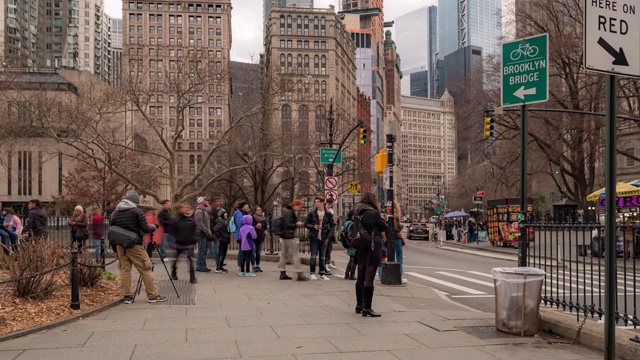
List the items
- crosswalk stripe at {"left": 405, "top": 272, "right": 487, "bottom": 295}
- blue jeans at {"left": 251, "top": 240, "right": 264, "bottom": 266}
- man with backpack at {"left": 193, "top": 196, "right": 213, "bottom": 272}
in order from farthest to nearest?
blue jeans at {"left": 251, "top": 240, "right": 264, "bottom": 266}, man with backpack at {"left": 193, "top": 196, "right": 213, "bottom": 272}, crosswalk stripe at {"left": 405, "top": 272, "right": 487, "bottom": 295}

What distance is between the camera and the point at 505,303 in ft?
23.4

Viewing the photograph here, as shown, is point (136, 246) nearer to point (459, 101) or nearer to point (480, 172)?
point (459, 101)

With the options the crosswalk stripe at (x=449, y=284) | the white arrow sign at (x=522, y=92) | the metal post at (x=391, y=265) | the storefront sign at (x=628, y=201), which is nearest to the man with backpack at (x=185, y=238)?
the metal post at (x=391, y=265)

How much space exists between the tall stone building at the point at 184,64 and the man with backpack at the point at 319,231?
14.0 meters

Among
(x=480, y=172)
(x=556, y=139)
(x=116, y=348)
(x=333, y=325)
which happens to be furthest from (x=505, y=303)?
(x=480, y=172)

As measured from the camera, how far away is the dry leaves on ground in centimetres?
744

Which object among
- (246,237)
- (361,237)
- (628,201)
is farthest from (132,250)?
(628,201)

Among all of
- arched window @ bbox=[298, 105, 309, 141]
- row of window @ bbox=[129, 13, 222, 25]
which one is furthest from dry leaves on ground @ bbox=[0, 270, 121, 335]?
row of window @ bbox=[129, 13, 222, 25]

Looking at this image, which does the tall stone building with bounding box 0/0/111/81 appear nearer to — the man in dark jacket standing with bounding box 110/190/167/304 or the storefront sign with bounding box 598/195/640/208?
the storefront sign with bounding box 598/195/640/208

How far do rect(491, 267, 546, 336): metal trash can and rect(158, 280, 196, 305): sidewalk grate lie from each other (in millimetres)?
5045

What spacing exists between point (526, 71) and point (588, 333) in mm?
3880

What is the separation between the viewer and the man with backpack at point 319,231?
1352 centimetres

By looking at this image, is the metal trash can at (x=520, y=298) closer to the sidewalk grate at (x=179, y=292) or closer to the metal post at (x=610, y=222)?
the metal post at (x=610, y=222)

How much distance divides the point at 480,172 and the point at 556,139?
40.7 metres
